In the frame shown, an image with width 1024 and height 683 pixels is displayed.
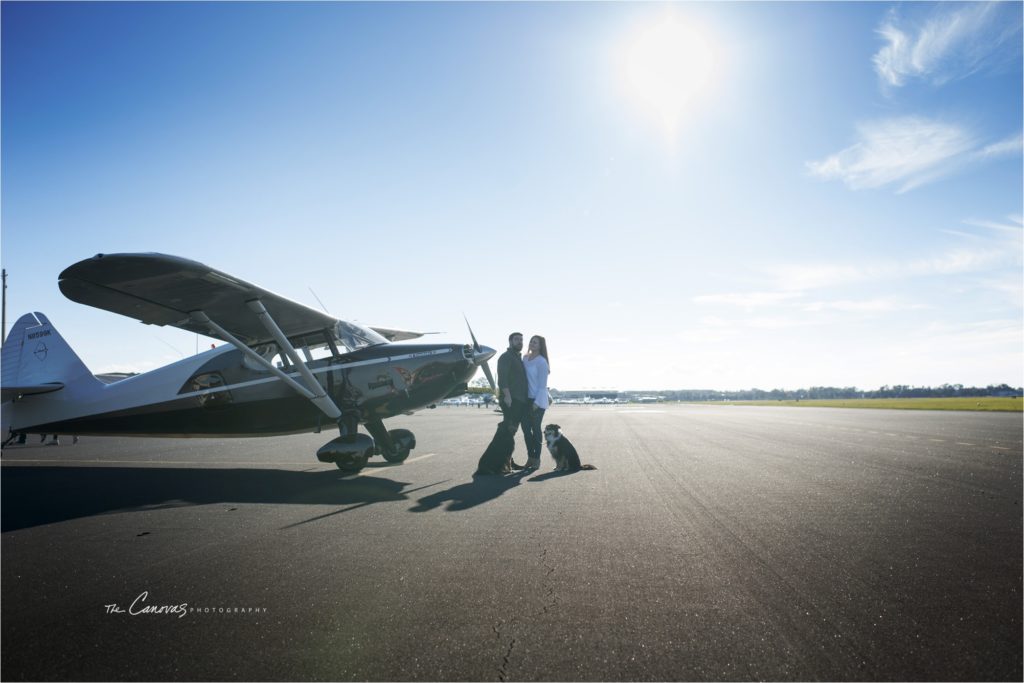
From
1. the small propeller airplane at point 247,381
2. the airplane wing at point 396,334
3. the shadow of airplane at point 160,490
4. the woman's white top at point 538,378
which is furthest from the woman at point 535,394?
the airplane wing at point 396,334

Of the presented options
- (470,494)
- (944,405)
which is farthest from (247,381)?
(944,405)

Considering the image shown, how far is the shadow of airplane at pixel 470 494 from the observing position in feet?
19.0

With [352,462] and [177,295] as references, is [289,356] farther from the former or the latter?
[177,295]

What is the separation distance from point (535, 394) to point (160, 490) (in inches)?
235

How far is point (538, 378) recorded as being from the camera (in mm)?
10016

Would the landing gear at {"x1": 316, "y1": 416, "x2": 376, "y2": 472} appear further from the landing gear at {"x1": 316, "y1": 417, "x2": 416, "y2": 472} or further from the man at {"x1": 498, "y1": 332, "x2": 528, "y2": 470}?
the man at {"x1": 498, "y1": 332, "x2": 528, "y2": 470}

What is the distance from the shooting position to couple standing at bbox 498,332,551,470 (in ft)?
29.9

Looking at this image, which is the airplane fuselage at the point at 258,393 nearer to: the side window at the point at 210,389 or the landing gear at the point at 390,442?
the side window at the point at 210,389

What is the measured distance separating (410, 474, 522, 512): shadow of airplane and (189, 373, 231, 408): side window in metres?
5.36

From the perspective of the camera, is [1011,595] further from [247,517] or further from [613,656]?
[247,517]

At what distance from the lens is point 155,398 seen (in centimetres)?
1021

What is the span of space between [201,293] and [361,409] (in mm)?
3362

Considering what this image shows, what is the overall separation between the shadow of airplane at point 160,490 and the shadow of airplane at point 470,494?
0.52 m

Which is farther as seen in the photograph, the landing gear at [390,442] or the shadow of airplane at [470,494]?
the landing gear at [390,442]
